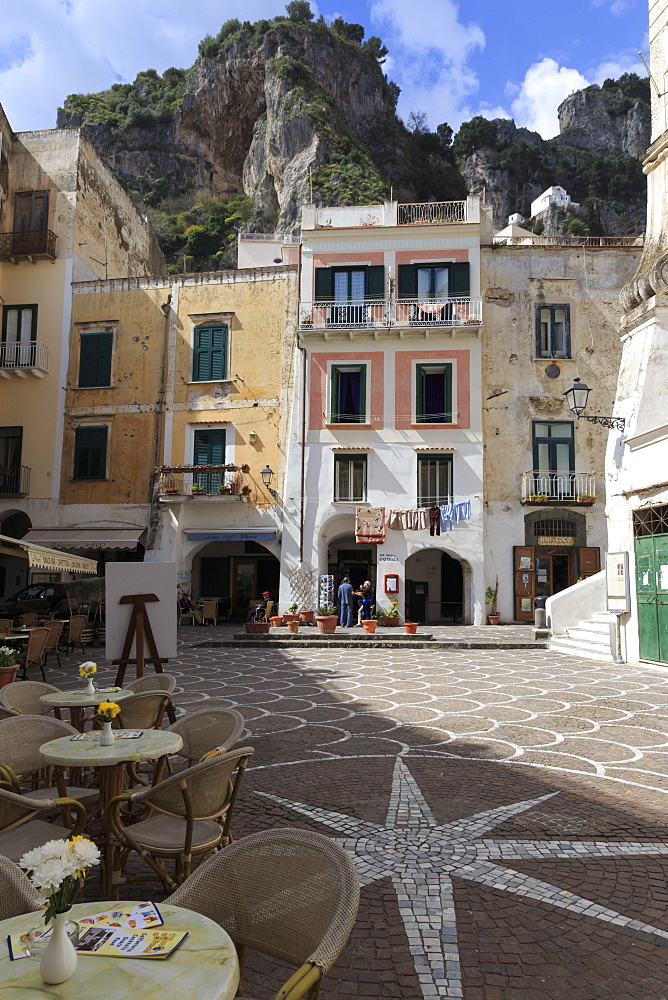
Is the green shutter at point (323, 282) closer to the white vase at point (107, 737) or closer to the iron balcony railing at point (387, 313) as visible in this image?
the iron balcony railing at point (387, 313)

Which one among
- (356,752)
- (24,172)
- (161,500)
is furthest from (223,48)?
(356,752)

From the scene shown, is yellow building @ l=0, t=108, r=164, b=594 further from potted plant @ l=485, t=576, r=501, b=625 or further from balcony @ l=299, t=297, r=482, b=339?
potted plant @ l=485, t=576, r=501, b=625

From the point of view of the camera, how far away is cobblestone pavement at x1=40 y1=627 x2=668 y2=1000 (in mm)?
3219

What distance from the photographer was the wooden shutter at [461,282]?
76.5 feet

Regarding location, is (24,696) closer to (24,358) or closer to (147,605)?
(147,605)

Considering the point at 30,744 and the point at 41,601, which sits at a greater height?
the point at 41,601

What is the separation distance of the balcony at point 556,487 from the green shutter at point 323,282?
881 cm

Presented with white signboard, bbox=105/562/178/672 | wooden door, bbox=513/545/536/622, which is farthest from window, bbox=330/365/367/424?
white signboard, bbox=105/562/178/672

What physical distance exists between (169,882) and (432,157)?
195 feet

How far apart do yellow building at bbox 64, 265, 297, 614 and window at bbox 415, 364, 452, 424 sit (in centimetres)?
437

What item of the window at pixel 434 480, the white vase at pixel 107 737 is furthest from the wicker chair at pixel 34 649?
the window at pixel 434 480

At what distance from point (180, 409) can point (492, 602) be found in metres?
12.2

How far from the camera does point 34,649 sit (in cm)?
1136

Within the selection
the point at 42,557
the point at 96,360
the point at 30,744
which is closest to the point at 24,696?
the point at 30,744
